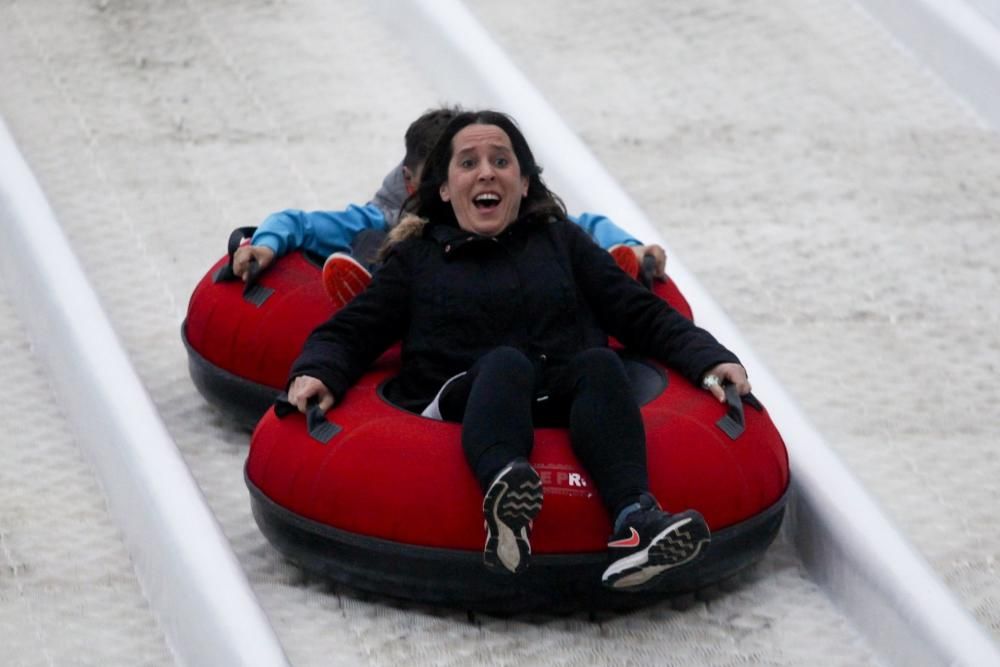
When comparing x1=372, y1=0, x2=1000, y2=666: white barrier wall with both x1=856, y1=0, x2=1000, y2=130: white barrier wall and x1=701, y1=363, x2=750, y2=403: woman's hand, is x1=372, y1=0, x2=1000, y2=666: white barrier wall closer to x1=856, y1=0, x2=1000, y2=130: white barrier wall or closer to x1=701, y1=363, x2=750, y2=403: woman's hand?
x1=701, y1=363, x2=750, y2=403: woman's hand

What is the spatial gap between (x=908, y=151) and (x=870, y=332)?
3.08 feet

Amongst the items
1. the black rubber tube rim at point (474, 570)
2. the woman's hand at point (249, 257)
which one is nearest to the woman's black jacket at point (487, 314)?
the black rubber tube rim at point (474, 570)

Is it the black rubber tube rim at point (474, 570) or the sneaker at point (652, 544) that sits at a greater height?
the sneaker at point (652, 544)

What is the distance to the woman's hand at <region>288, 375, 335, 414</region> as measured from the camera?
8.64 ft

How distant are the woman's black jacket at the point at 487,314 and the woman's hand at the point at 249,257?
0.36m

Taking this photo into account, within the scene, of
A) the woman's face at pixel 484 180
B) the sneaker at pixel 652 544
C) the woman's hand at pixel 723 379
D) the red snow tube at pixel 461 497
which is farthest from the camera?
the woman's face at pixel 484 180

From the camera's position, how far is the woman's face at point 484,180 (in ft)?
9.23

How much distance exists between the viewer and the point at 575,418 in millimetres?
2527

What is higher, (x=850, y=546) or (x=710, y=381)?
(x=710, y=381)

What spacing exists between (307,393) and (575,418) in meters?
0.39

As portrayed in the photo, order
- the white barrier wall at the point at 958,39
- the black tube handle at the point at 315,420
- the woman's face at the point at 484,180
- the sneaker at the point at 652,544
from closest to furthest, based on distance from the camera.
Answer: the sneaker at the point at 652,544 < the black tube handle at the point at 315,420 < the woman's face at the point at 484,180 < the white barrier wall at the point at 958,39

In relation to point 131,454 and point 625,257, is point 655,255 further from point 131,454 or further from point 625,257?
point 131,454

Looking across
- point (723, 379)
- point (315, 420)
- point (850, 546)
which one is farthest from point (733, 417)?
point (315, 420)

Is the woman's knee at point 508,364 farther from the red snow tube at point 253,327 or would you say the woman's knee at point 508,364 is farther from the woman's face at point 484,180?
the red snow tube at point 253,327
